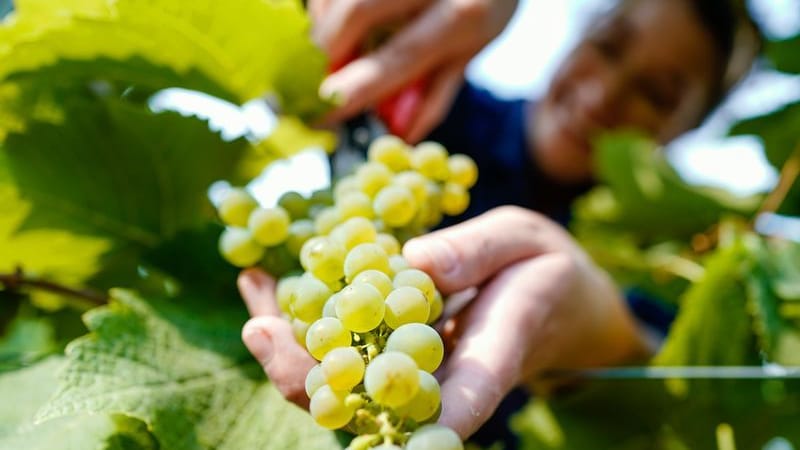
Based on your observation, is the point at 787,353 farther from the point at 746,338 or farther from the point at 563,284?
the point at 563,284

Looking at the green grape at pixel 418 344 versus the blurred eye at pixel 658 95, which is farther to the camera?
the blurred eye at pixel 658 95

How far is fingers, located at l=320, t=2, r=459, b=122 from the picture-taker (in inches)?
20.8

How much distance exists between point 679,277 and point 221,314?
25.2 inches

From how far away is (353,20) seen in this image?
0.54m

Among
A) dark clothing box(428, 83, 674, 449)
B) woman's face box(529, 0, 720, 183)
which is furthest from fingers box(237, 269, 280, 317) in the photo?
woman's face box(529, 0, 720, 183)

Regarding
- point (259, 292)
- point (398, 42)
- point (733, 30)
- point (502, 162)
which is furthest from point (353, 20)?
point (733, 30)

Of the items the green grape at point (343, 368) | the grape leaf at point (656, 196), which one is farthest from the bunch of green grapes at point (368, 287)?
the grape leaf at point (656, 196)

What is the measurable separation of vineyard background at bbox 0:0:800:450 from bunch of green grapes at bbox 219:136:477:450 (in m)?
0.06

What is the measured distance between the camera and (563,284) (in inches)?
17.6

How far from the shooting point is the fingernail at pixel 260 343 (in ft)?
1.00

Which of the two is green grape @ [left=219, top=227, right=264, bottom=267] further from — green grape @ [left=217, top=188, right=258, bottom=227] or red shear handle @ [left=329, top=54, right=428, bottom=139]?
red shear handle @ [left=329, top=54, right=428, bottom=139]

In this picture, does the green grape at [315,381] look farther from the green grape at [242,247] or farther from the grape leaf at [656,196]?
the grape leaf at [656,196]

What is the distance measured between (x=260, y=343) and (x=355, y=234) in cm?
7

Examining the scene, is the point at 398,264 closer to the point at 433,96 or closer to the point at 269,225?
the point at 269,225
